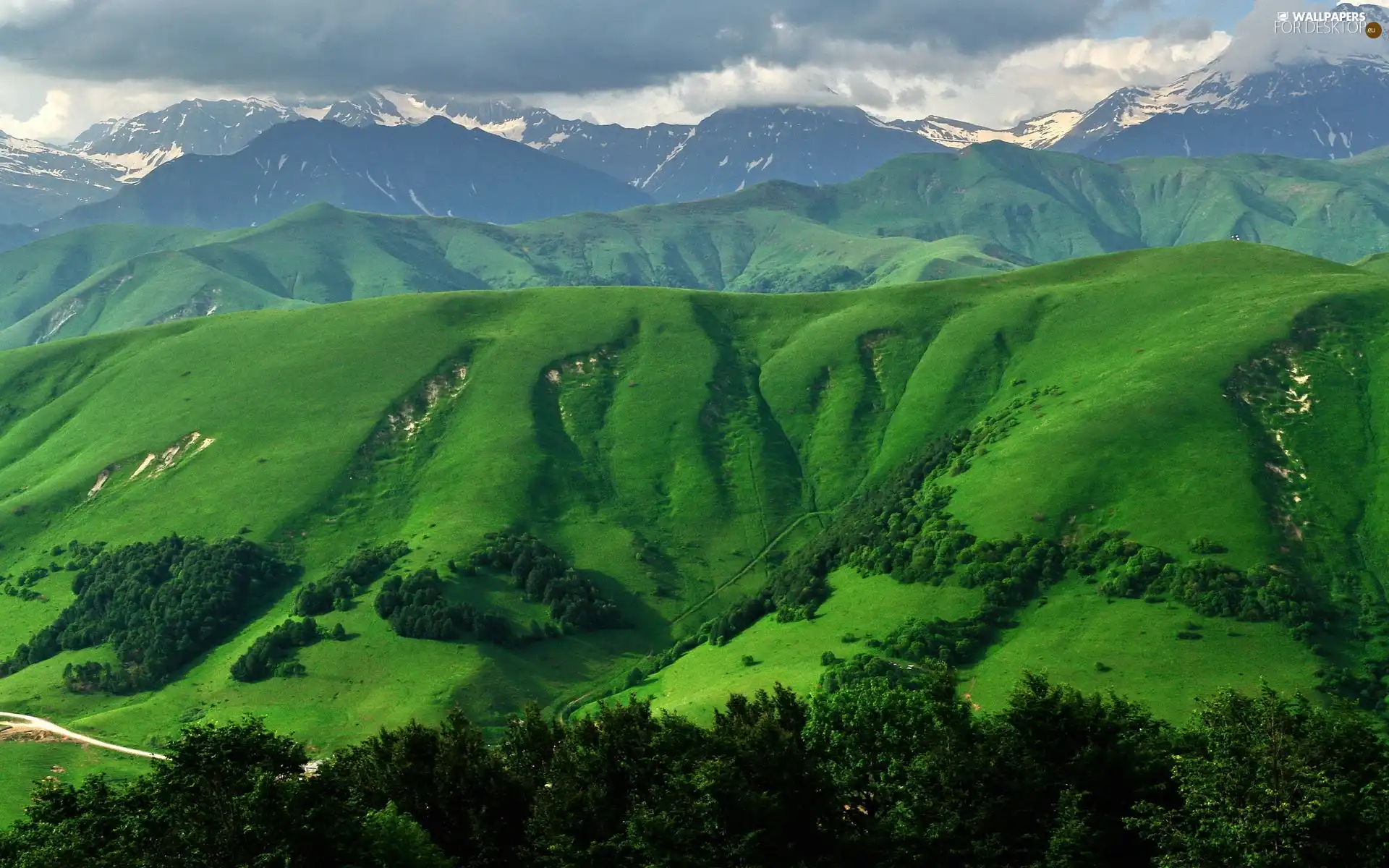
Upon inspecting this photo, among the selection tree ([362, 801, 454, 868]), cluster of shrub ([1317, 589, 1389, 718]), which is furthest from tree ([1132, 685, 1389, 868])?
cluster of shrub ([1317, 589, 1389, 718])

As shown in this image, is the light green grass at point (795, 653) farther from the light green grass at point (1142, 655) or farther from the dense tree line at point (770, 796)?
the dense tree line at point (770, 796)

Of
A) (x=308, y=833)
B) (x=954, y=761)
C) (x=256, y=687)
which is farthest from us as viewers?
(x=256, y=687)

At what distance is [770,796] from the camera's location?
77.4 m

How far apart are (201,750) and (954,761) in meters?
51.5

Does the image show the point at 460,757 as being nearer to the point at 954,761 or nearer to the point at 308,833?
the point at 308,833

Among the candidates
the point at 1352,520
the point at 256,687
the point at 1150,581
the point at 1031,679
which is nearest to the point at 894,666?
the point at 1150,581

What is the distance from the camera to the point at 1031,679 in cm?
8869

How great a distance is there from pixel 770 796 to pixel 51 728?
6140 inches

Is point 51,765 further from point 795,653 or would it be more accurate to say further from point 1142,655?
point 1142,655

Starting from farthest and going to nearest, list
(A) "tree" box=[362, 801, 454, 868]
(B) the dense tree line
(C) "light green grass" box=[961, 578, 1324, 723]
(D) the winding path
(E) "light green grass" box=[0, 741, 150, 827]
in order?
1. (D) the winding path
2. (C) "light green grass" box=[961, 578, 1324, 723]
3. (E) "light green grass" box=[0, 741, 150, 827]
4. (A) "tree" box=[362, 801, 454, 868]
5. (B) the dense tree line

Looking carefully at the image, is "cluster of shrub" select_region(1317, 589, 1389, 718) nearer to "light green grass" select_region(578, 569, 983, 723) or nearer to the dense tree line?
"light green grass" select_region(578, 569, 983, 723)

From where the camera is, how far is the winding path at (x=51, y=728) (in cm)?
17238

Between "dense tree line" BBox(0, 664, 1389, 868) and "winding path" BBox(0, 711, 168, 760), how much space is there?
104244 millimetres

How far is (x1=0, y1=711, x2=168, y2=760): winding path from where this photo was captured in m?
172
